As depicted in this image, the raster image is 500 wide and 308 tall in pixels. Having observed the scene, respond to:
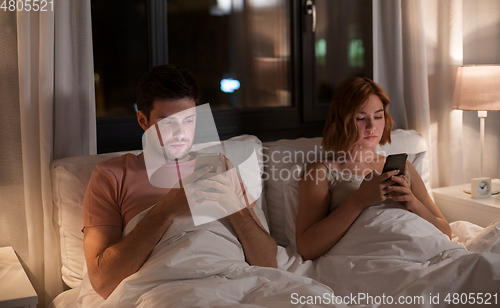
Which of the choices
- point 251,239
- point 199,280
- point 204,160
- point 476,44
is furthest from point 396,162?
point 476,44

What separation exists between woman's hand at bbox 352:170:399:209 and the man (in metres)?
0.38

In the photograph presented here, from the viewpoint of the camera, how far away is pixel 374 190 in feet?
5.01

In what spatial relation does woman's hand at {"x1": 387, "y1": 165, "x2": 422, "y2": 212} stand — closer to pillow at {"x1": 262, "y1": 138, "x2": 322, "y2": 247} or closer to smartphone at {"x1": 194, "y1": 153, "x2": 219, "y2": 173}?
pillow at {"x1": 262, "y1": 138, "x2": 322, "y2": 247}

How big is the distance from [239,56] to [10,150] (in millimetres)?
1101

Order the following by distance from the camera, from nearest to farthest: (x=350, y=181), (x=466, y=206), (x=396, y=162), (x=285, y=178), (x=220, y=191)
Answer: (x=220, y=191), (x=396, y=162), (x=350, y=181), (x=285, y=178), (x=466, y=206)

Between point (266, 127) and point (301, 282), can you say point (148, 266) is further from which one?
point (266, 127)

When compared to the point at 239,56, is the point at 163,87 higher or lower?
lower

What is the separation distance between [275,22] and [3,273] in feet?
5.31

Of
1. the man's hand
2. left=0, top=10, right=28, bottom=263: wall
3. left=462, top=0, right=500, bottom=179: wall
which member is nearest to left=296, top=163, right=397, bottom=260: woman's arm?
the man's hand

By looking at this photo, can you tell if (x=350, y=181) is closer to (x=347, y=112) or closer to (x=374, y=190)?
(x=374, y=190)

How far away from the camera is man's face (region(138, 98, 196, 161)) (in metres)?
1.35

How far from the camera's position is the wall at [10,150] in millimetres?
1460

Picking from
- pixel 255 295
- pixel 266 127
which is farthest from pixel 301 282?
pixel 266 127

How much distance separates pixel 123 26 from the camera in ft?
6.00
